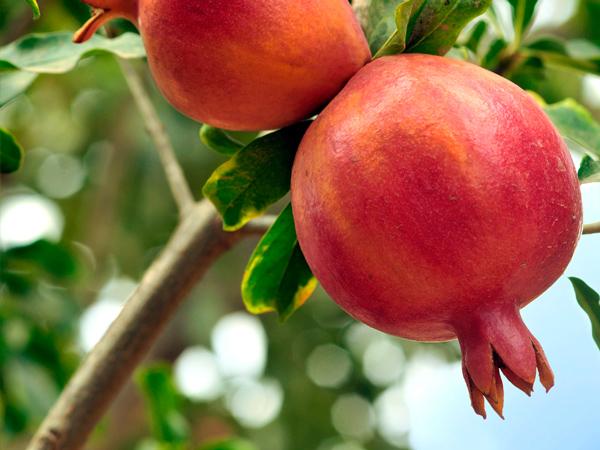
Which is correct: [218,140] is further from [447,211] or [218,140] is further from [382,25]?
[447,211]

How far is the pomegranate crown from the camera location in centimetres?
70

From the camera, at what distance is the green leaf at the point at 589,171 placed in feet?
2.45

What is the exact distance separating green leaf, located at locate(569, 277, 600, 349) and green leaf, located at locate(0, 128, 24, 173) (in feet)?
2.08

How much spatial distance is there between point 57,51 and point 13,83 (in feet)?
0.22

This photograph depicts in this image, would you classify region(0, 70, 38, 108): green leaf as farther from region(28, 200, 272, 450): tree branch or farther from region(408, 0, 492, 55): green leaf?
region(408, 0, 492, 55): green leaf

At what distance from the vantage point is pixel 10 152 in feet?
3.29

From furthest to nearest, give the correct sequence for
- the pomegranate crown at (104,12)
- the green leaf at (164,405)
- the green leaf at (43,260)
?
the green leaf at (43,260), the green leaf at (164,405), the pomegranate crown at (104,12)

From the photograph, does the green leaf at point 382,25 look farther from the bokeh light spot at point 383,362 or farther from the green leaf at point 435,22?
the bokeh light spot at point 383,362

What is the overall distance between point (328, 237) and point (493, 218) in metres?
0.12

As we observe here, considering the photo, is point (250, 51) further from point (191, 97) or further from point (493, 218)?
point (493, 218)

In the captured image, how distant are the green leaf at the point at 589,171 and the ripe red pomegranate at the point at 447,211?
0.11 meters

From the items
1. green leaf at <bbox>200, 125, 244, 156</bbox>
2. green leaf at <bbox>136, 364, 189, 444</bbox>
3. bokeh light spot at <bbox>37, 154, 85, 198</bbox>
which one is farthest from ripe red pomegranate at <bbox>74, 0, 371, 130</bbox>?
bokeh light spot at <bbox>37, 154, 85, 198</bbox>

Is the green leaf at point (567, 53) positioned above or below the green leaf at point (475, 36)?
below

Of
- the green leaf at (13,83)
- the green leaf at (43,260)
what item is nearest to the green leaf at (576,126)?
the green leaf at (13,83)
